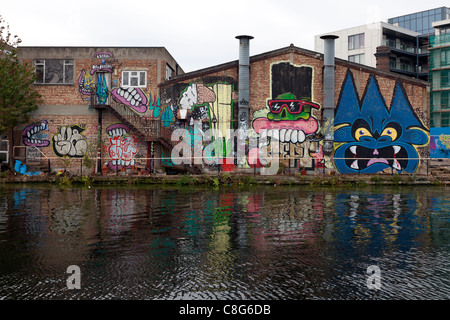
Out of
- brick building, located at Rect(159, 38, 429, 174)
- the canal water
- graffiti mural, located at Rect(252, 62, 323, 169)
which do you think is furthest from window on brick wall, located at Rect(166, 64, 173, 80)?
the canal water

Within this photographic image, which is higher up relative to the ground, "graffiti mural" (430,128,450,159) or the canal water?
"graffiti mural" (430,128,450,159)

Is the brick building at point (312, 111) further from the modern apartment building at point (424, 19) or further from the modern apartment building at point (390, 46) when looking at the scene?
the modern apartment building at point (424, 19)

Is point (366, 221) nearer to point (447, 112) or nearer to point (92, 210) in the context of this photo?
point (92, 210)

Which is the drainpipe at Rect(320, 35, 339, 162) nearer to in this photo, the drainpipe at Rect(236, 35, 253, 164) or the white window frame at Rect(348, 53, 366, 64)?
the drainpipe at Rect(236, 35, 253, 164)

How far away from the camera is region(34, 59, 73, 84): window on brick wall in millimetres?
27266

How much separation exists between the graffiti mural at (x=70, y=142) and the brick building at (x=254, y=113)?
0.46ft

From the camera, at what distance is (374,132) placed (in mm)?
26156

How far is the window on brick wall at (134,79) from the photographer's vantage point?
2686 centimetres

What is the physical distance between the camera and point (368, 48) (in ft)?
189

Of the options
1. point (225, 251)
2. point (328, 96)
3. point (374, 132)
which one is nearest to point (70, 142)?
point (328, 96)

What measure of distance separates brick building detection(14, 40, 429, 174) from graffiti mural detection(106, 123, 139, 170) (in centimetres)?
6

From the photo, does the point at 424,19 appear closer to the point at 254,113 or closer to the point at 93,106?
the point at 254,113

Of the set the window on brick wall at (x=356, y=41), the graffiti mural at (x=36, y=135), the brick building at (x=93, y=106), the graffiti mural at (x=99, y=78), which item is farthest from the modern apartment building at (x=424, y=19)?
the graffiti mural at (x=36, y=135)

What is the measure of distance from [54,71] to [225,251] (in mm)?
23522
